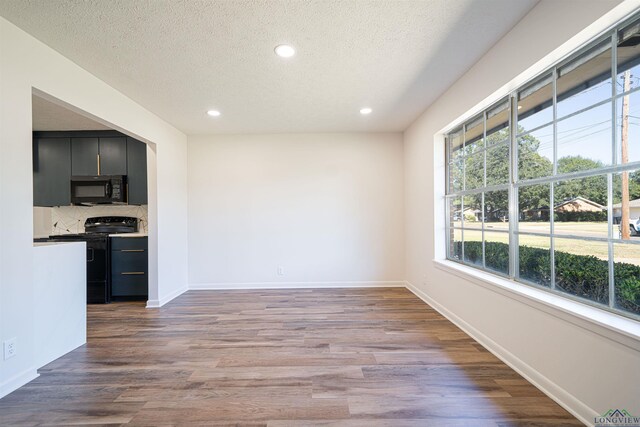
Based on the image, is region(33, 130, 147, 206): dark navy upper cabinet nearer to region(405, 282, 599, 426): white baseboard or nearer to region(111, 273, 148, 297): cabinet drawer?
region(111, 273, 148, 297): cabinet drawer

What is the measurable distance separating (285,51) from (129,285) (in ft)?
12.5

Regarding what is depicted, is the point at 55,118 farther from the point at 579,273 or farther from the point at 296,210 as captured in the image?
the point at 579,273

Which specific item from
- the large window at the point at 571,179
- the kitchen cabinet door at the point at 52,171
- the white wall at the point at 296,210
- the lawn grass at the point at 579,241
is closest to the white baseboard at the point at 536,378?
the large window at the point at 571,179

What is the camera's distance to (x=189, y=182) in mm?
4637

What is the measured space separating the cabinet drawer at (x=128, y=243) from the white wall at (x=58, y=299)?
1.25m

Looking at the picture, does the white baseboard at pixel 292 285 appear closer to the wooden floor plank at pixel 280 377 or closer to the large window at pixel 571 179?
the wooden floor plank at pixel 280 377

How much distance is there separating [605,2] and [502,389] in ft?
7.75

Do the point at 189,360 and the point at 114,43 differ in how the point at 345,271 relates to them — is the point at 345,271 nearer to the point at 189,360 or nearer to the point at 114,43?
the point at 189,360

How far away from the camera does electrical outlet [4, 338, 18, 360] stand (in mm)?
1874

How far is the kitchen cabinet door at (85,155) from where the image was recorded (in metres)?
4.20

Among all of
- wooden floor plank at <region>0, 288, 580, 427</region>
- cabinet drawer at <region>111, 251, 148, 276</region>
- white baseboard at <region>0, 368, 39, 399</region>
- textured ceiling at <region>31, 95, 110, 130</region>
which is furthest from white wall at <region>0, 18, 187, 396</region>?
cabinet drawer at <region>111, 251, 148, 276</region>

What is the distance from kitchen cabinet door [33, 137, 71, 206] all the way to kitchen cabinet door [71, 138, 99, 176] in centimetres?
8

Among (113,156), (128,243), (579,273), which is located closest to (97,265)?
(128,243)

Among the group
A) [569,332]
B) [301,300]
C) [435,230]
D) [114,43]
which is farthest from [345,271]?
[114,43]
